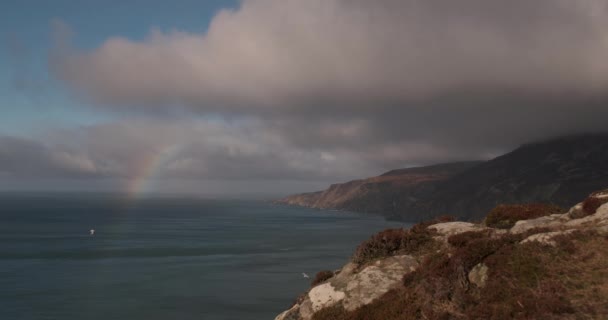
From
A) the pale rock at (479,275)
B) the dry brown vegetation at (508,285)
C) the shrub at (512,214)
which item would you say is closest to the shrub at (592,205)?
the shrub at (512,214)

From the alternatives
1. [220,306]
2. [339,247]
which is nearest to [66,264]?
[220,306]

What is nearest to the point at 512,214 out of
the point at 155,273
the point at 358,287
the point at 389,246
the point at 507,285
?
the point at 389,246

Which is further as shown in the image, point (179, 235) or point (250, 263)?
point (179, 235)

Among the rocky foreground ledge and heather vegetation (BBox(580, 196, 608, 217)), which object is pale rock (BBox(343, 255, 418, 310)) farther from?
heather vegetation (BBox(580, 196, 608, 217))

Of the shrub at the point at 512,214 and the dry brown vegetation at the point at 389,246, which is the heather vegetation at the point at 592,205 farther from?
the dry brown vegetation at the point at 389,246

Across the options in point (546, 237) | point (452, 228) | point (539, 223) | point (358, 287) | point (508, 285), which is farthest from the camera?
point (452, 228)

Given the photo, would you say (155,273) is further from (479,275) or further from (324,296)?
(479,275)

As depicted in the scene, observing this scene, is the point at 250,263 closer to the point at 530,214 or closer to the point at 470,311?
the point at 530,214
